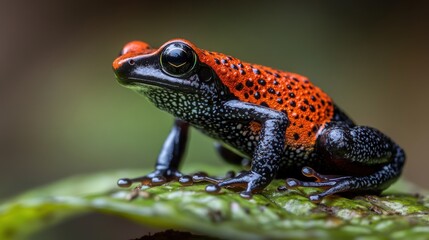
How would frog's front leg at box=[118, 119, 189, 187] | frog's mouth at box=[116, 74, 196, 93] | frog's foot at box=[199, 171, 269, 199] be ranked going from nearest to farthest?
frog's foot at box=[199, 171, 269, 199] < frog's mouth at box=[116, 74, 196, 93] < frog's front leg at box=[118, 119, 189, 187]

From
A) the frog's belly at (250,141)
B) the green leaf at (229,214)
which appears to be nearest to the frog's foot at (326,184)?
the green leaf at (229,214)

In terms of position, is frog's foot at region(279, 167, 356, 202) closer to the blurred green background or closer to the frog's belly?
the frog's belly

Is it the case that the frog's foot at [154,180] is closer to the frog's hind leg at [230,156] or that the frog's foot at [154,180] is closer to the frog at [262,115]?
the frog at [262,115]

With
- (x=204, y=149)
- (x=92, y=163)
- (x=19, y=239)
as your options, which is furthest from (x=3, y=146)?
(x=19, y=239)

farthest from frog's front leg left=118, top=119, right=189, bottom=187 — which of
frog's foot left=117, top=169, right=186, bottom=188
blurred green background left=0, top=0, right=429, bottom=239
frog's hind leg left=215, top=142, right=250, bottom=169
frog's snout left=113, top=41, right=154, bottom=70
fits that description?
blurred green background left=0, top=0, right=429, bottom=239

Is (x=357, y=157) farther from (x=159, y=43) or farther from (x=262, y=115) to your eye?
(x=159, y=43)

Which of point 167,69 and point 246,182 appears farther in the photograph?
point 167,69

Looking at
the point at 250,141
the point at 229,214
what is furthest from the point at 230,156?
the point at 229,214

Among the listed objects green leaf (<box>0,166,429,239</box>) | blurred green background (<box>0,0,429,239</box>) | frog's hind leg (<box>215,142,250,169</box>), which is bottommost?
green leaf (<box>0,166,429,239</box>)
